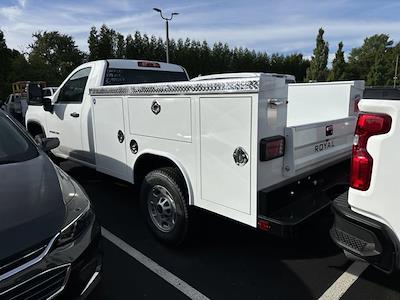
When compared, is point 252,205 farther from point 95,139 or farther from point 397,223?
point 95,139

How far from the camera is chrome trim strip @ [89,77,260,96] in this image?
107 inches

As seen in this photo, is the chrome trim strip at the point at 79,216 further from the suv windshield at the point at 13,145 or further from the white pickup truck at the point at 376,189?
the white pickup truck at the point at 376,189

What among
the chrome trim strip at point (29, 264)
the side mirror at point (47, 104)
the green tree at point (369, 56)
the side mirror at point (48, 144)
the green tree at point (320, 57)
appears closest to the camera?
the chrome trim strip at point (29, 264)

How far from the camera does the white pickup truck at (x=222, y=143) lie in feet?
9.27

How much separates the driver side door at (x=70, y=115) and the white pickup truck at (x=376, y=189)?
397 centimetres

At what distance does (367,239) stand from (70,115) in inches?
180

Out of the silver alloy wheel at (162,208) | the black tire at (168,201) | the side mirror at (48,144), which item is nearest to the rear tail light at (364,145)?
the black tire at (168,201)

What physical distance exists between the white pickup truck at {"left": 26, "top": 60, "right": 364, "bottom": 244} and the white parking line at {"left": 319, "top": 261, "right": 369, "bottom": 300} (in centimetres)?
70

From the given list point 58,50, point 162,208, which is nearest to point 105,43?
point 58,50

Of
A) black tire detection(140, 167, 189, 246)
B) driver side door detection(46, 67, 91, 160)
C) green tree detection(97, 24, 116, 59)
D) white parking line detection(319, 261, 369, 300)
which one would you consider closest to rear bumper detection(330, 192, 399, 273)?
white parking line detection(319, 261, 369, 300)

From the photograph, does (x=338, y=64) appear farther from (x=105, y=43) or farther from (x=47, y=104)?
Answer: (x=47, y=104)

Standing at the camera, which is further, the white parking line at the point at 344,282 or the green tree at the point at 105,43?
the green tree at the point at 105,43

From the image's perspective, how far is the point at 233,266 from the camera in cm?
351

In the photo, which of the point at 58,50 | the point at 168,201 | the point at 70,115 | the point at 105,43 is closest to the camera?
the point at 168,201
